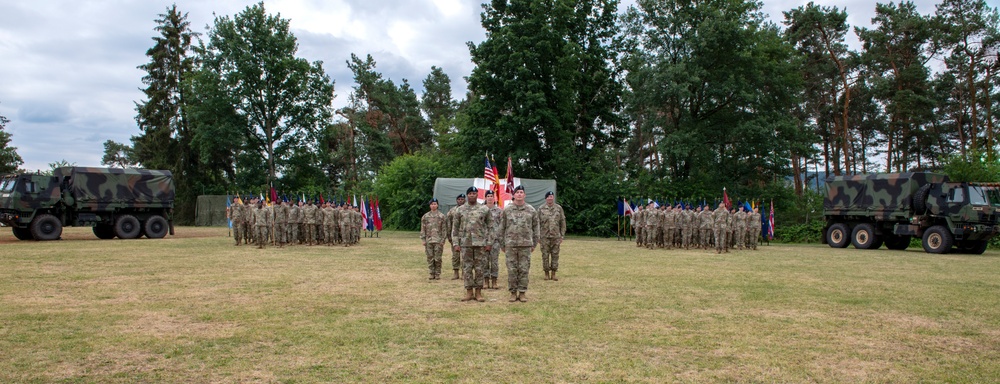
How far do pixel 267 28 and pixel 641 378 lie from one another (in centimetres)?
4310

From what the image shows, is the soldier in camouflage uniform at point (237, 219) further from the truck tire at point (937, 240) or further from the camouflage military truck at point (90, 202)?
the truck tire at point (937, 240)

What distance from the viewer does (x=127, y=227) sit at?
24.0 m

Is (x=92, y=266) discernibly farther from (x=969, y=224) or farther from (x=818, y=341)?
(x=969, y=224)

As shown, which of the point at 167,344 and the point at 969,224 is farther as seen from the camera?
the point at 969,224

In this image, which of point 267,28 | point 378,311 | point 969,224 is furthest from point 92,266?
point 267,28

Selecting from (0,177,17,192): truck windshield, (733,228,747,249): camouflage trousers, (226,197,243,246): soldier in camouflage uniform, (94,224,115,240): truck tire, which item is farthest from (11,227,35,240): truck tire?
(733,228,747,249): camouflage trousers

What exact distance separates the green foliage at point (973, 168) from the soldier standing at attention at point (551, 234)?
22846 mm

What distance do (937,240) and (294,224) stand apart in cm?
2040

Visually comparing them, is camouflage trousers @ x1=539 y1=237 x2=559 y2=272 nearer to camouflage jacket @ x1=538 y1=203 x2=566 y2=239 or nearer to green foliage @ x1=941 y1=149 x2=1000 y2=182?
camouflage jacket @ x1=538 y1=203 x2=566 y2=239

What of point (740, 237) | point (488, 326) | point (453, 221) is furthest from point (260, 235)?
point (740, 237)

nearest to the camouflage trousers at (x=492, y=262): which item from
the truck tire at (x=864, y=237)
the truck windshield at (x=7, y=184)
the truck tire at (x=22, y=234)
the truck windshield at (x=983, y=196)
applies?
the truck windshield at (x=983, y=196)

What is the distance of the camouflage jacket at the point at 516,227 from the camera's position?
9.53 metres

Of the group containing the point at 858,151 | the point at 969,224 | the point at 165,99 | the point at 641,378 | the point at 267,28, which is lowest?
the point at 641,378

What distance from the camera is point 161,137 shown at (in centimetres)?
4559
